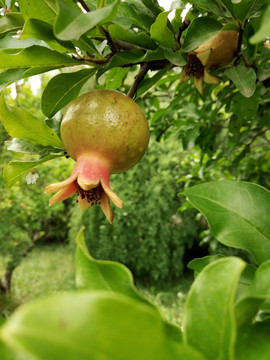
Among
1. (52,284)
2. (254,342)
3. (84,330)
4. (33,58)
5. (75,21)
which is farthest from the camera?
(52,284)

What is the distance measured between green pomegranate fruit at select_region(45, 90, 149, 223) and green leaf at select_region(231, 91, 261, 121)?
1.01 ft

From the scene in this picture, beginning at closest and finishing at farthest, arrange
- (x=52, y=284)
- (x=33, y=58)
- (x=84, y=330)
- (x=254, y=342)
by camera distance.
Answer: (x=84, y=330) → (x=254, y=342) → (x=33, y=58) → (x=52, y=284)

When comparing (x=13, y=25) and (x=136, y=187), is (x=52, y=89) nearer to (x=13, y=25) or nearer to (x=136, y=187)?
(x=13, y=25)

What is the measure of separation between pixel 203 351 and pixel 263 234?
181 millimetres

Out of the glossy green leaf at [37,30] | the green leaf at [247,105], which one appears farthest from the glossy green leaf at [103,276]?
the green leaf at [247,105]

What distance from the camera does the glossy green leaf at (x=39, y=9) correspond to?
1.52 feet

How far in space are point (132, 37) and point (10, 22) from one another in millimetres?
207

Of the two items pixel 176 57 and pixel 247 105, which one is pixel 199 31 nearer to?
pixel 176 57

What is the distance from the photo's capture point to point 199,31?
21.2 inches

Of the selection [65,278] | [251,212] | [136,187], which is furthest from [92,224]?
[251,212]

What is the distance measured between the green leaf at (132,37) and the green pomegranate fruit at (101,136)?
9 cm

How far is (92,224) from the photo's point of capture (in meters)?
3.64

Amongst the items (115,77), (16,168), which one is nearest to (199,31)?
(115,77)

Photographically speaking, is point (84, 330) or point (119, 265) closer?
point (84, 330)
